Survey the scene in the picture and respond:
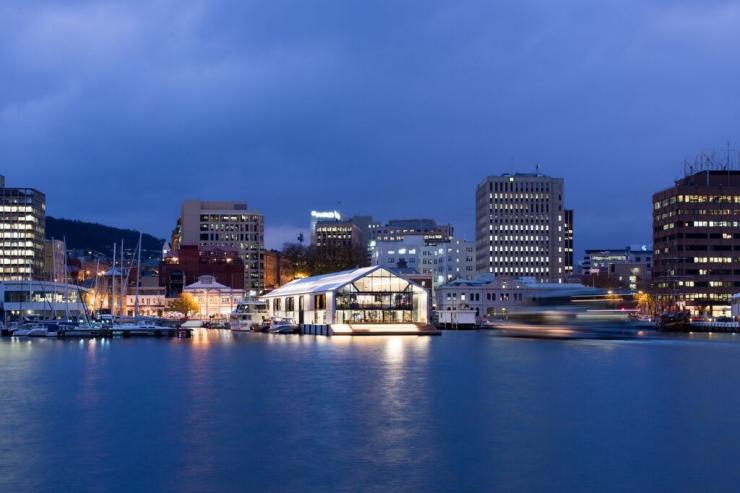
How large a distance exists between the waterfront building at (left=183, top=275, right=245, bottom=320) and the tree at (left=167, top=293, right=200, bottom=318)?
5911 mm

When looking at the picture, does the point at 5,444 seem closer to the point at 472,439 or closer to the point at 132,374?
the point at 472,439

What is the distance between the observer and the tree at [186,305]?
556 feet

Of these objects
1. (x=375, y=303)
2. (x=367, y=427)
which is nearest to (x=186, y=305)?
(x=375, y=303)

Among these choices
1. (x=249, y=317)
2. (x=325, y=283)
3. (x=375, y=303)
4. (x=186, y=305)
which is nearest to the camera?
(x=375, y=303)

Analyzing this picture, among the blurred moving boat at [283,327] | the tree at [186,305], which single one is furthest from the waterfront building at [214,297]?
the blurred moving boat at [283,327]

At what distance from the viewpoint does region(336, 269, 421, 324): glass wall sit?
116 m

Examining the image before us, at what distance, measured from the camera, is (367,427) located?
32.2 m

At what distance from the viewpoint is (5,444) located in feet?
93.6

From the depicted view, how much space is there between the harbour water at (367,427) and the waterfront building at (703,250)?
133 m

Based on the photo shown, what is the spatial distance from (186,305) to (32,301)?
31112mm

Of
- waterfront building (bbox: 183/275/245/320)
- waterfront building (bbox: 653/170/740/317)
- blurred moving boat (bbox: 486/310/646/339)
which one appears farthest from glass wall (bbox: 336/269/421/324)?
waterfront building (bbox: 653/170/740/317)

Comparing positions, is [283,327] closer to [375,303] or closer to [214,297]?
[375,303]

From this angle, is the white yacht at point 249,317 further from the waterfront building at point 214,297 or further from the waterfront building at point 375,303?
the waterfront building at point 214,297

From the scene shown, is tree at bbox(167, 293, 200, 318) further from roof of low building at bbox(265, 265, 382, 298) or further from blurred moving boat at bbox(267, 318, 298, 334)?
blurred moving boat at bbox(267, 318, 298, 334)
